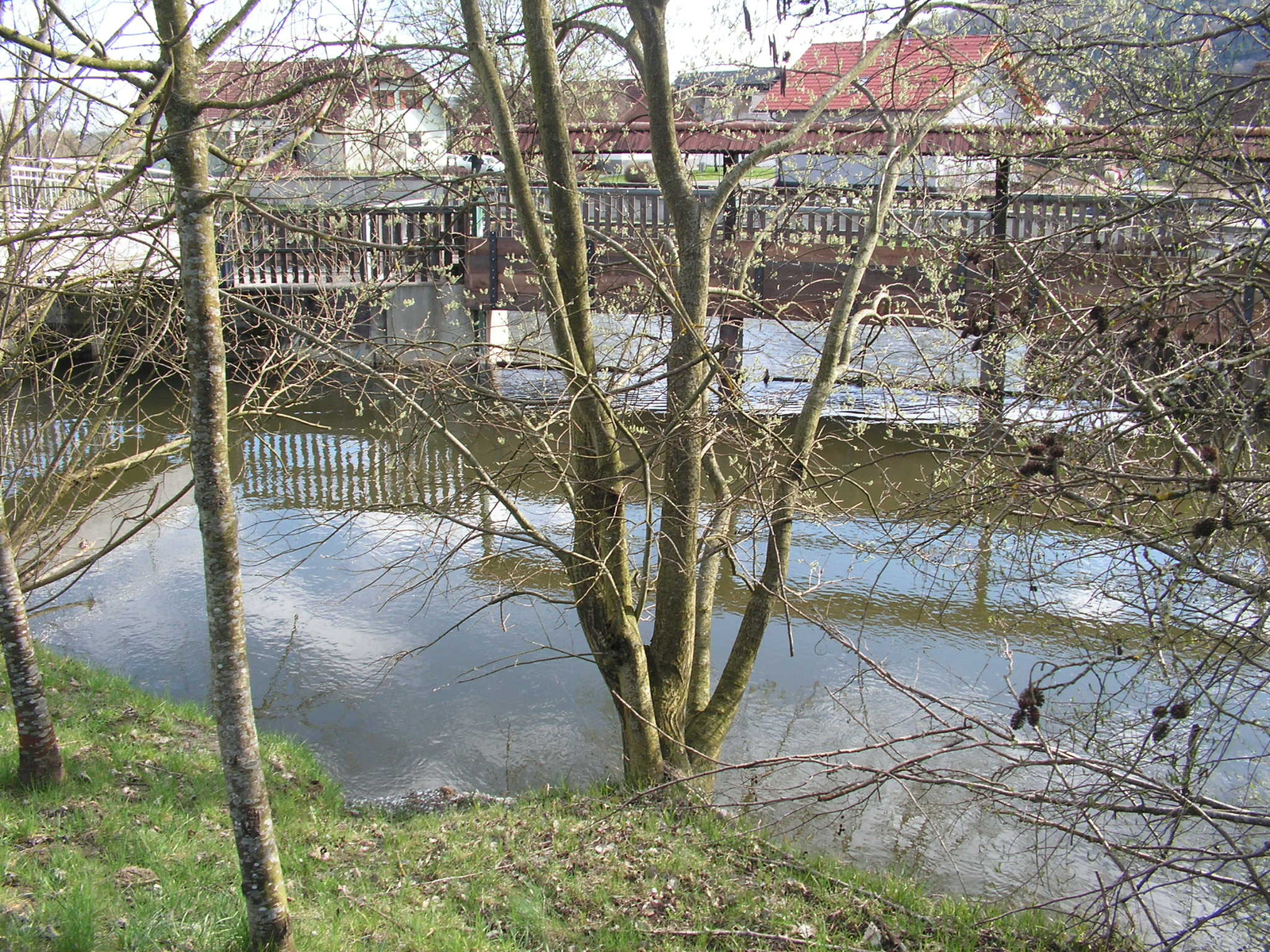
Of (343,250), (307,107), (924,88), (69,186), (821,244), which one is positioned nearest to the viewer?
(69,186)

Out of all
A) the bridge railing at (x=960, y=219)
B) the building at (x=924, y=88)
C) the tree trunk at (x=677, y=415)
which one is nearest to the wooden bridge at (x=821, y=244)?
the bridge railing at (x=960, y=219)

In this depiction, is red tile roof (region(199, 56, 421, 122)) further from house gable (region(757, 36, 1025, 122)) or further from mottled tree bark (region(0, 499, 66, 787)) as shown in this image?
house gable (region(757, 36, 1025, 122))

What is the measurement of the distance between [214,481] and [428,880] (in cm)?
279

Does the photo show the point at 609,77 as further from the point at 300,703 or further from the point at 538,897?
the point at 538,897

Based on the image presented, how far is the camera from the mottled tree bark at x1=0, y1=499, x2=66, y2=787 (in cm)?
495

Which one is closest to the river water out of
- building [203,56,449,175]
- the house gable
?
building [203,56,449,175]

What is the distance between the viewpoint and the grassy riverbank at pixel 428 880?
414 centimetres

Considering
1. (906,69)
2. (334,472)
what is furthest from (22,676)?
(334,472)

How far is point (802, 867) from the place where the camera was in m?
5.42

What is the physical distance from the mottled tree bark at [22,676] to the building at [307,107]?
231 centimetres

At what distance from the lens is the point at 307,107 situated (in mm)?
4578

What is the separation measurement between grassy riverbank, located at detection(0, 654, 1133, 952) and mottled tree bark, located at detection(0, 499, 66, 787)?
18cm

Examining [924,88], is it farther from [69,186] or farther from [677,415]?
[69,186]

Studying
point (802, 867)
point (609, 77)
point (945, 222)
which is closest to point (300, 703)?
point (802, 867)
